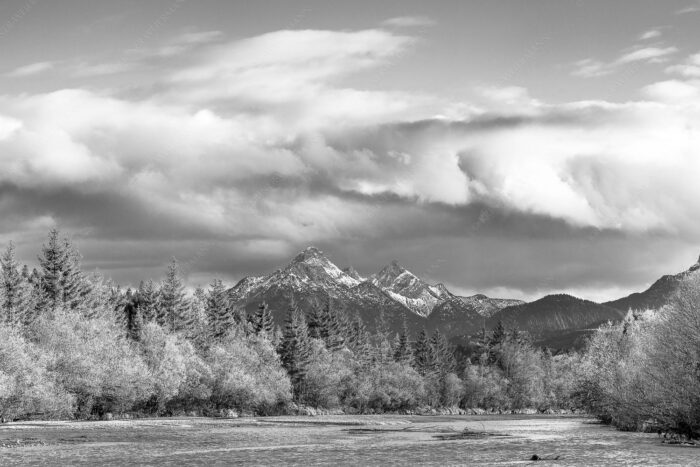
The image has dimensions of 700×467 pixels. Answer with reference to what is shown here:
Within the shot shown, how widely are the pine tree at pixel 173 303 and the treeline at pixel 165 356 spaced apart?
0.18m

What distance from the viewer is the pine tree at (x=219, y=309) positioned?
156 metres

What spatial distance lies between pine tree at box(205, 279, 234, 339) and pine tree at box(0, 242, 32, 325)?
51.4 meters

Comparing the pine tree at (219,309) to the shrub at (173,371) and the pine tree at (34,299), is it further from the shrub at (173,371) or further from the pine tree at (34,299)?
the pine tree at (34,299)

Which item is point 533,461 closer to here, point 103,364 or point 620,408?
point 620,408

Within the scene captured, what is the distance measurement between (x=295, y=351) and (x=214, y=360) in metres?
26.0

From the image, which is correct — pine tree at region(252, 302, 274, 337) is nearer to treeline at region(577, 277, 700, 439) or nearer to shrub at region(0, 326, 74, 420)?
shrub at region(0, 326, 74, 420)

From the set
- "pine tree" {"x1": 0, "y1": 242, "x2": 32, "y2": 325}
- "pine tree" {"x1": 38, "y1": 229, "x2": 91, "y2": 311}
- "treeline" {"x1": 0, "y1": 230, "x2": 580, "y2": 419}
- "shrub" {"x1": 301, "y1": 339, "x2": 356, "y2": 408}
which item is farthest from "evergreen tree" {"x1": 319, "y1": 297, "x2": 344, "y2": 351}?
"pine tree" {"x1": 0, "y1": 242, "x2": 32, "y2": 325}

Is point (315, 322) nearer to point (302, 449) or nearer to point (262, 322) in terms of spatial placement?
point (262, 322)

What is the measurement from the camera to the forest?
62.0m

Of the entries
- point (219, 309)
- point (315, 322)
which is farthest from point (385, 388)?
point (219, 309)

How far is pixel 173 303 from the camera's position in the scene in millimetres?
141625

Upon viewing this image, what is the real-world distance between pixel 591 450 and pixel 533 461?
35.3ft

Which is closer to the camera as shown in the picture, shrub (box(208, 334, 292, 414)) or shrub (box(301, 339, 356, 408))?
shrub (box(208, 334, 292, 414))

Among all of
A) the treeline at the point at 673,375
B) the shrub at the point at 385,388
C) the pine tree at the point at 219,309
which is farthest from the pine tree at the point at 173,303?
the treeline at the point at 673,375
